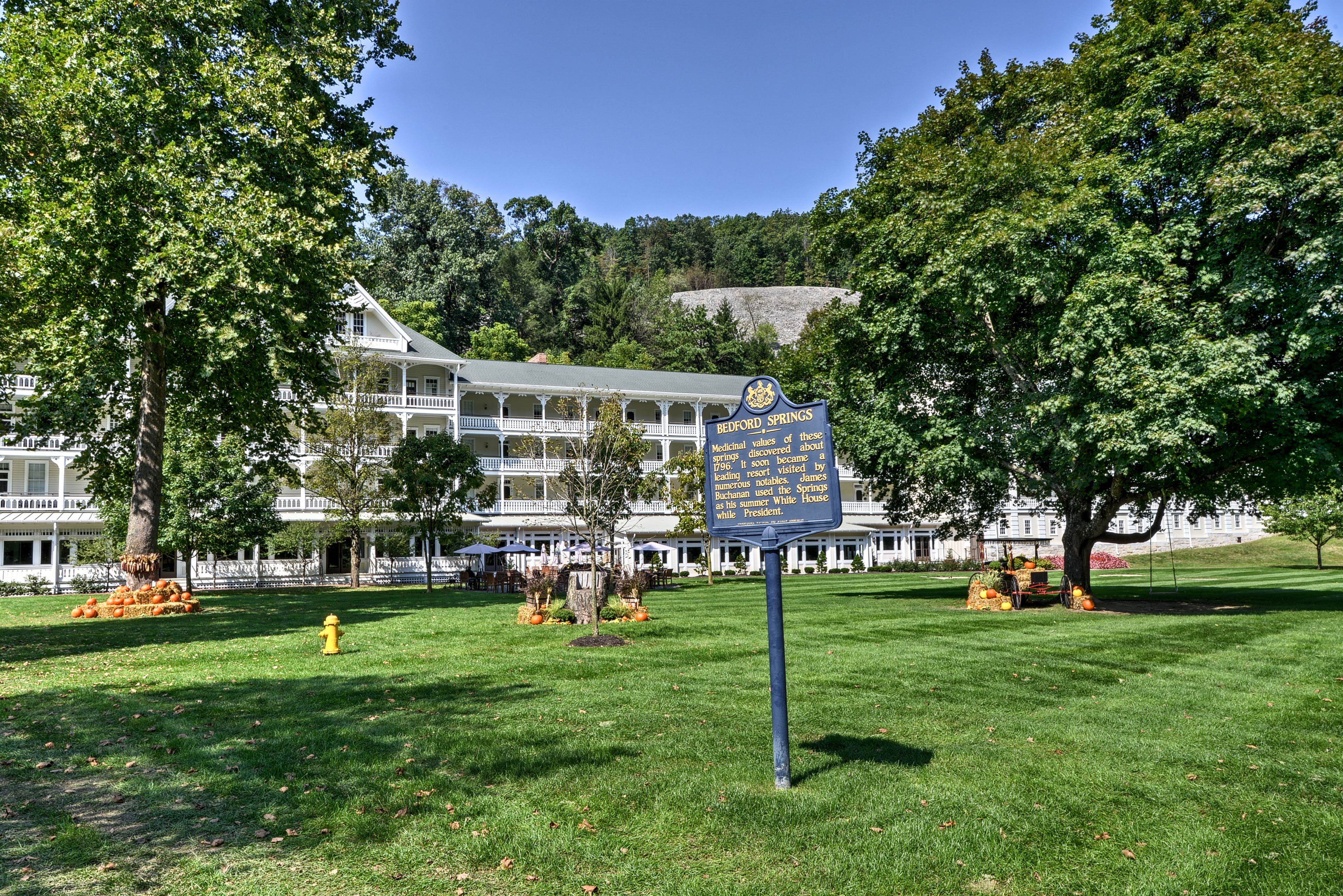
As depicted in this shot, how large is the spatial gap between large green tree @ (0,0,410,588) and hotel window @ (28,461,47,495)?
72.2 feet

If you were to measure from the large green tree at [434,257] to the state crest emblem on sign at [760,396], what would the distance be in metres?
65.5

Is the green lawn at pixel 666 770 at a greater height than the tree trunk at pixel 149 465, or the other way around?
the tree trunk at pixel 149 465

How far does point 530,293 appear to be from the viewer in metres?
89.2

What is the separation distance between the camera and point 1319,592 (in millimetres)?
29000

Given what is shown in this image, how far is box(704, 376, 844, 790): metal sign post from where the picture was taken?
7.07 metres

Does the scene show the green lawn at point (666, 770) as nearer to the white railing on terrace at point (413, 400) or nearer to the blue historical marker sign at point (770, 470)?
the blue historical marker sign at point (770, 470)

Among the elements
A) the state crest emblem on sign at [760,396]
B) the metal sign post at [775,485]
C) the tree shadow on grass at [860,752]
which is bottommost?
the tree shadow on grass at [860,752]

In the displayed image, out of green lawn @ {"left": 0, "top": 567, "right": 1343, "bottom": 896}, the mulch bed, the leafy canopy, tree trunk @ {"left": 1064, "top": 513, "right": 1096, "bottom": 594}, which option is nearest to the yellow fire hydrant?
green lawn @ {"left": 0, "top": 567, "right": 1343, "bottom": 896}

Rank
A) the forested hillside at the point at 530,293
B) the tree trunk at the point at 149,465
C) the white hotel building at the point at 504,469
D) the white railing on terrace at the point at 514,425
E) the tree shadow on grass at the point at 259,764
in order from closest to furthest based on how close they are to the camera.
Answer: the tree shadow on grass at the point at 259,764, the tree trunk at the point at 149,465, the white hotel building at the point at 504,469, the white railing on terrace at the point at 514,425, the forested hillside at the point at 530,293

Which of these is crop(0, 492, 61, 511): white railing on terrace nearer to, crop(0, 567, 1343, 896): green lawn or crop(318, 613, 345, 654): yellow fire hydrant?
crop(0, 567, 1343, 896): green lawn

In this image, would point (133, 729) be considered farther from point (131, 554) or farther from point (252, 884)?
point (131, 554)

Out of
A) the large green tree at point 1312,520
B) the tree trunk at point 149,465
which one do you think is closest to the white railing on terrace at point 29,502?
the tree trunk at point 149,465

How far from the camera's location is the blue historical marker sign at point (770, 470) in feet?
23.4

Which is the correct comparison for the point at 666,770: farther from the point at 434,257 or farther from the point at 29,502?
the point at 434,257
